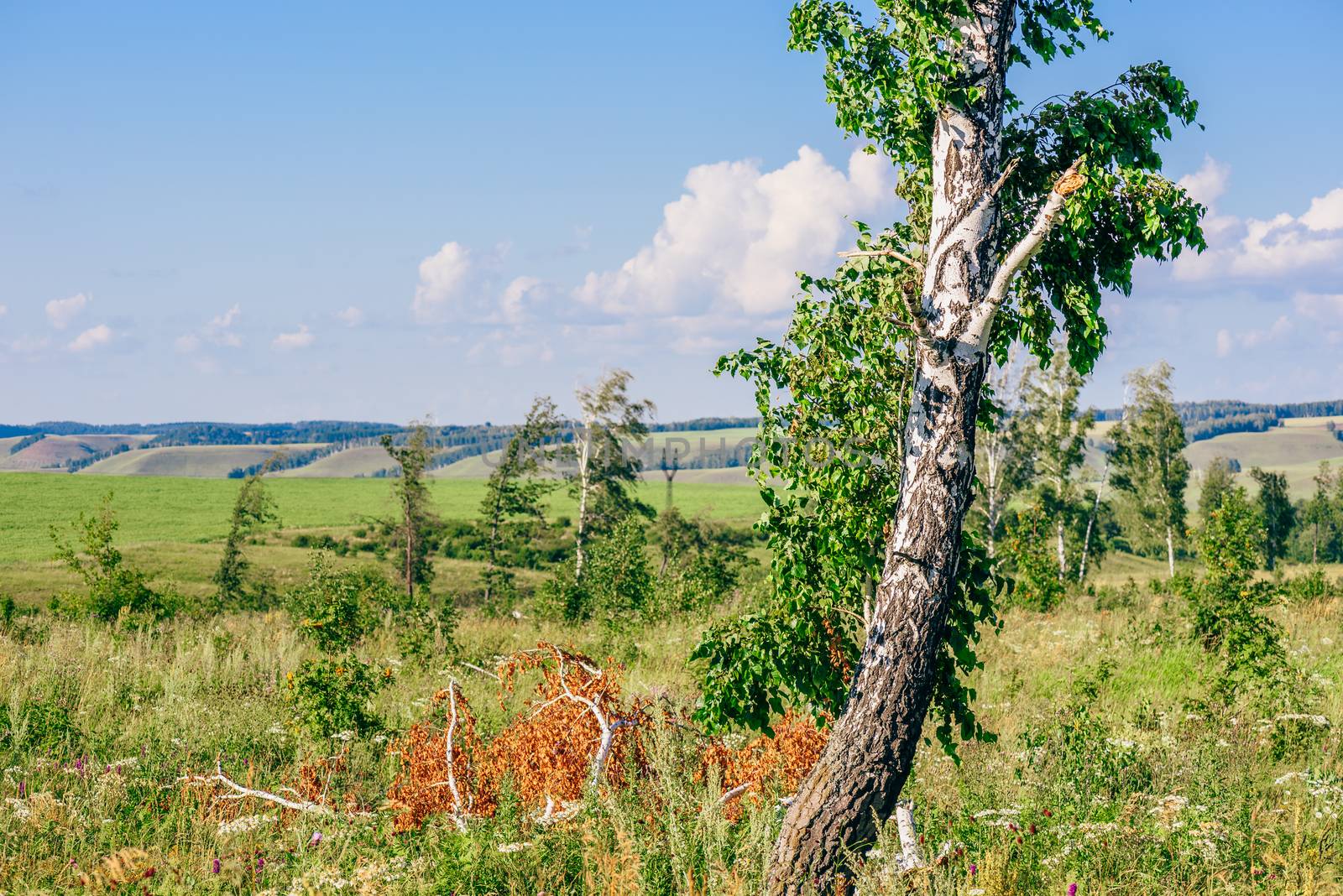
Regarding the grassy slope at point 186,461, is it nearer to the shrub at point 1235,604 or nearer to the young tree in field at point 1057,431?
the young tree in field at point 1057,431

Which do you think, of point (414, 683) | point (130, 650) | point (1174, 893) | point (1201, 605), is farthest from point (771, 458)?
point (130, 650)

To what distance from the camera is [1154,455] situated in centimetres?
5234

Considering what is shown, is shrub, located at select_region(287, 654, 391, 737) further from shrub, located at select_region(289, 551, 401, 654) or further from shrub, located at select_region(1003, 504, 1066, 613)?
shrub, located at select_region(1003, 504, 1066, 613)

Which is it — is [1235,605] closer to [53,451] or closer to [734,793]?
[734,793]

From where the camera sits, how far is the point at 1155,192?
4789 millimetres

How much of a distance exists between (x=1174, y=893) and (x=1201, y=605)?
750cm

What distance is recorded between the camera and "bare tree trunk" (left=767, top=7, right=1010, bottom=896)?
5.04 m

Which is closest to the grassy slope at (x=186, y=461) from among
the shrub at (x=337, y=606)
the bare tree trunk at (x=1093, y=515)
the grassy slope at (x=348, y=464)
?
the grassy slope at (x=348, y=464)

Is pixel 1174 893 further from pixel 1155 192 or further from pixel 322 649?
pixel 322 649

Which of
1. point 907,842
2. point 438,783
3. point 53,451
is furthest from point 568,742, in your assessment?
point 53,451

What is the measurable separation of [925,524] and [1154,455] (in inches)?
2125

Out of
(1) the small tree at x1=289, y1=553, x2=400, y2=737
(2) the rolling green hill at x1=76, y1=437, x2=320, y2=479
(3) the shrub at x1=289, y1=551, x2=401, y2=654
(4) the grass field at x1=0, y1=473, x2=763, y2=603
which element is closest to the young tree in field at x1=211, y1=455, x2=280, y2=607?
(4) the grass field at x1=0, y1=473, x2=763, y2=603

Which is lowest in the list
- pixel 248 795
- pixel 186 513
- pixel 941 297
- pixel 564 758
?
pixel 186 513

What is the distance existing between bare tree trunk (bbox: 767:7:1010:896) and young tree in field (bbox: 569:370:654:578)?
32.4 metres
